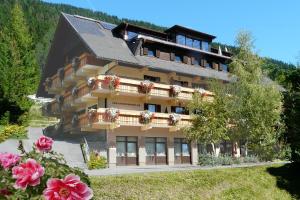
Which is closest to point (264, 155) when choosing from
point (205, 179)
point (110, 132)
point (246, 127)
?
point (246, 127)

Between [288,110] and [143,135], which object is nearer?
[288,110]

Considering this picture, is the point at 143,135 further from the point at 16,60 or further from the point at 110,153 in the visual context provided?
the point at 16,60

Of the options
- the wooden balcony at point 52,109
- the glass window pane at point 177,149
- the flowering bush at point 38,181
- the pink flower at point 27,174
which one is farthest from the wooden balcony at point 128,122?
the pink flower at point 27,174

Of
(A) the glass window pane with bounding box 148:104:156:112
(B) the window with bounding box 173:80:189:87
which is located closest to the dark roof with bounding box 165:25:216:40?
(B) the window with bounding box 173:80:189:87

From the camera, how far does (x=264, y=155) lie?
105 ft

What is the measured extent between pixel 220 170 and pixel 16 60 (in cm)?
2526

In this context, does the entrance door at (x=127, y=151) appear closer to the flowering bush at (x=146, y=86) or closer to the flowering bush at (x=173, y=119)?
the flowering bush at (x=173, y=119)

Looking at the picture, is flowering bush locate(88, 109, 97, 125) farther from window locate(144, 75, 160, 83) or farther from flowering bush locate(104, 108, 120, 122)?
window locate(144, 75, 160, 83)

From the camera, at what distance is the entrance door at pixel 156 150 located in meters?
37.3

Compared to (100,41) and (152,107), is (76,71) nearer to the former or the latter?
(100,41)

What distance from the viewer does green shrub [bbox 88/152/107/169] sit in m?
31.9

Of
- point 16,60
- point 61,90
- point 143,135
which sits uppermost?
point 16,60

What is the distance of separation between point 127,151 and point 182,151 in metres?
6.45

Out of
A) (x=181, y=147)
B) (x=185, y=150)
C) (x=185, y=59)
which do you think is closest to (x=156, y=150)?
(x=181, y=147)
